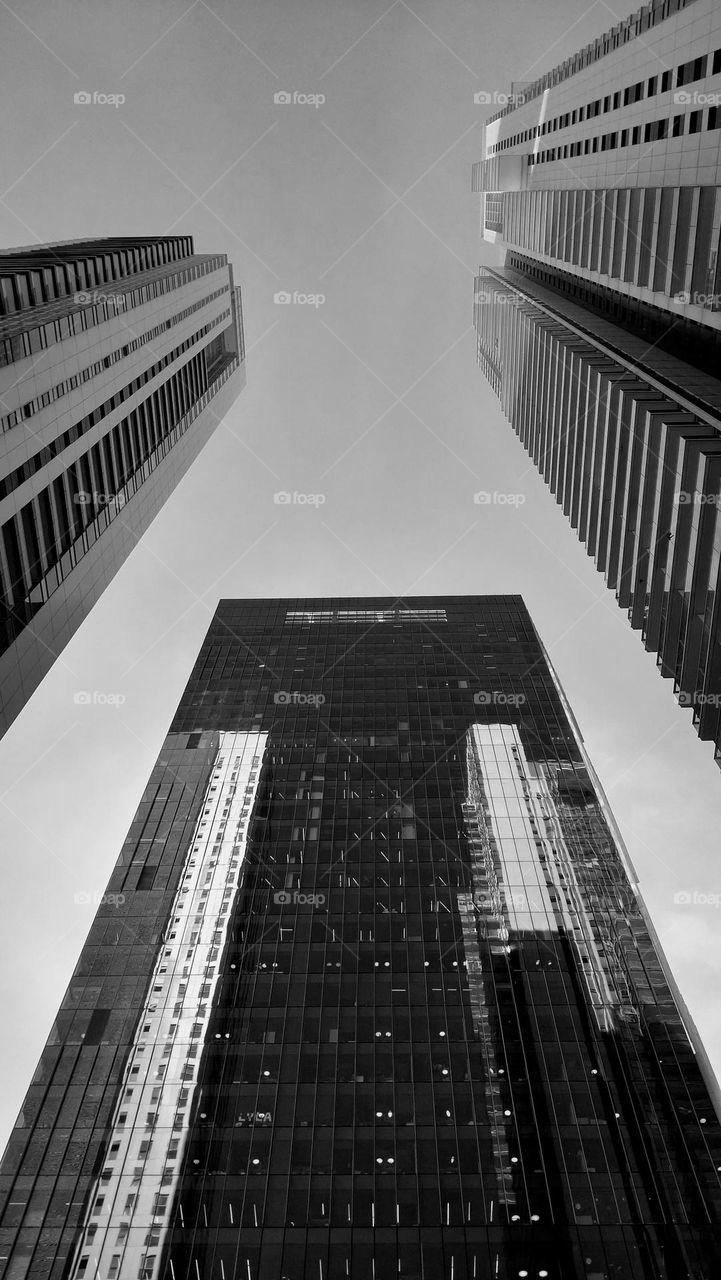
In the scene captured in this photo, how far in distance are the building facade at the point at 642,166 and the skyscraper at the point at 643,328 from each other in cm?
13

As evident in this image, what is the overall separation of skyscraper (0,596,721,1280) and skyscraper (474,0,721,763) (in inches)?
1175

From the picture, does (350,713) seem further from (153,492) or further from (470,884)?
(153,492)

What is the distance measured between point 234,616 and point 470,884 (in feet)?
184

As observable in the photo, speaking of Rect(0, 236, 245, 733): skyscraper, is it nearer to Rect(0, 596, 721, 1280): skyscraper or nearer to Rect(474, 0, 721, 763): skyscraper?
Rect(474, 0, 721, 763): skyscraper

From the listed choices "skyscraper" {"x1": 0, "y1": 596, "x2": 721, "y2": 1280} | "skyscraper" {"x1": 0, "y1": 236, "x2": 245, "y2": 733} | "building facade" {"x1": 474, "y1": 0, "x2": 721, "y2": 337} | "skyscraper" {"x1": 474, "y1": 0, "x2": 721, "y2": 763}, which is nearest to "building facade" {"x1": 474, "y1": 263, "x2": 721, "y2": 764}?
"skyscraper" {"x1": 474, "y1": 0, "x2": 721, "y2": 763}

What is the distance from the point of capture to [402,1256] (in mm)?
42969

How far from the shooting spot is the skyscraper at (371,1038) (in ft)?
145

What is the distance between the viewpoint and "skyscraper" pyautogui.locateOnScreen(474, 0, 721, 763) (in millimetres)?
33906

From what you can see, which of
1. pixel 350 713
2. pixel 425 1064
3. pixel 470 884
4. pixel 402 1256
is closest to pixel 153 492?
pixel 350 713

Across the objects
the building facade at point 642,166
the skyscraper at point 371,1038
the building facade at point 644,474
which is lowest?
the skyscraper at point 371,1038

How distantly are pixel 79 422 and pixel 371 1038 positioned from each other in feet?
153

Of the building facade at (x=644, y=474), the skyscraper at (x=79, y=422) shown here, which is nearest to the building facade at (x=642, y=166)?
the building facade at (x=644, y=474)

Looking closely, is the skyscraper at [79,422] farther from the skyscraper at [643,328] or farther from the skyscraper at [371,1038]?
the skyscraper at [371,1038]

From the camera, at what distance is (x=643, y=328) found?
56.8 meters
